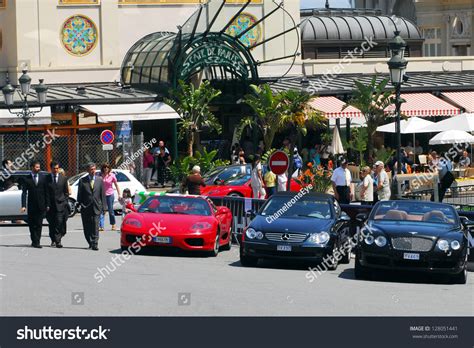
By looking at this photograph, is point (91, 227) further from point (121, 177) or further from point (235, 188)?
point (121, 177)

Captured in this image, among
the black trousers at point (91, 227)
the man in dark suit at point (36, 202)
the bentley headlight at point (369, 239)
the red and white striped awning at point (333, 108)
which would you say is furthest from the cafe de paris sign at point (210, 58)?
the bentley headlight at point (369, 239)

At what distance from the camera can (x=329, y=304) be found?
17672mm

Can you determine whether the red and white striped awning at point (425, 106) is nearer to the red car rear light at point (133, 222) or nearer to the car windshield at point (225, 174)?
the car windshield at point (225, 174)

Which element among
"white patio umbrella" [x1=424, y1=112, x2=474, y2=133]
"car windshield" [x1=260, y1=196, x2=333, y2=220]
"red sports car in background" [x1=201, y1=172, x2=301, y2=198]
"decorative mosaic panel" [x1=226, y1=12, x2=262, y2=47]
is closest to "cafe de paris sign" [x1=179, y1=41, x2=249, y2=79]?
"decorative mosaic panel" [x1=226, y1=12, x2=262, y2=47]

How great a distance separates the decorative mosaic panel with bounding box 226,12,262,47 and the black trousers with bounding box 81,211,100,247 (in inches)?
1266

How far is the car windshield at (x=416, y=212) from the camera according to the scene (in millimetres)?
22578

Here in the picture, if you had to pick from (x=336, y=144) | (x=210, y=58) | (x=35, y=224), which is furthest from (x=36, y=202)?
(x=210, y=58)

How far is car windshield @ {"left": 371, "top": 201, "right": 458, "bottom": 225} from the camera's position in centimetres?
2258

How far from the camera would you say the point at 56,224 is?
25.9 m

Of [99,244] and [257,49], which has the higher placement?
[257,49]
